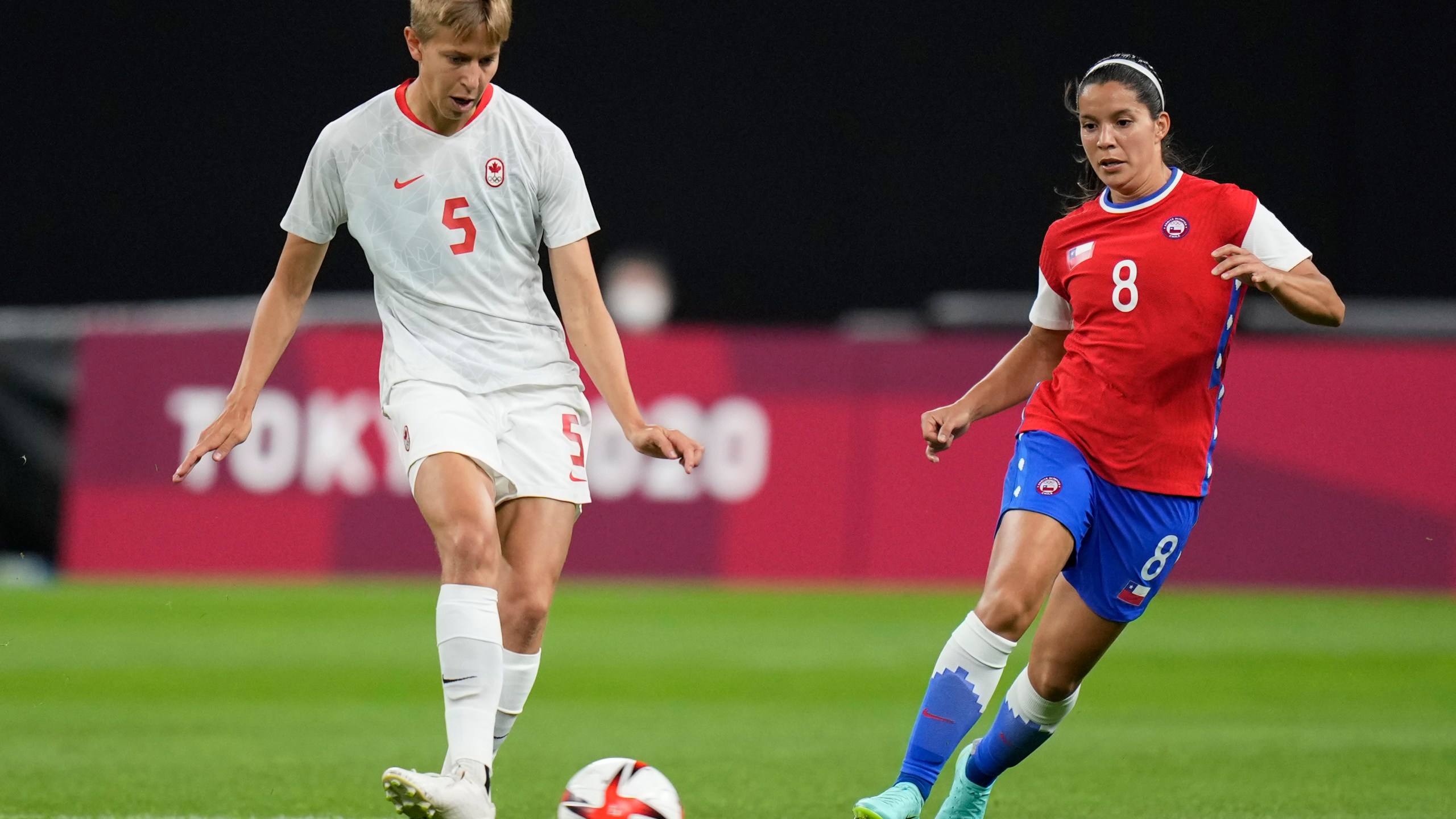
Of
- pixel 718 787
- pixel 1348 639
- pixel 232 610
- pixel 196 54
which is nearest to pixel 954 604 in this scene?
pixel 1348 639

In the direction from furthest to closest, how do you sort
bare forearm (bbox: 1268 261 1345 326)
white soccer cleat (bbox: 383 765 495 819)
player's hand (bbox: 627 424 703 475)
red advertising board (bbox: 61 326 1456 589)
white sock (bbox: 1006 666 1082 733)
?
red advertising board (bbox: 61 326 1456 589)
white sock (bbox: 1006 666 1082 733)
player's hand (bbox: 627 424 703 475)
bare forearm (bbox: 1268 261 1345 326)
white soccer cleat (bbox: 383 765 495 819)

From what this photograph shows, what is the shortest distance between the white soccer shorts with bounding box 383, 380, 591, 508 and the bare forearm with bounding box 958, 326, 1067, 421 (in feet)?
3.63

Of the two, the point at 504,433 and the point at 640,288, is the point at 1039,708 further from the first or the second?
the point at 640,288

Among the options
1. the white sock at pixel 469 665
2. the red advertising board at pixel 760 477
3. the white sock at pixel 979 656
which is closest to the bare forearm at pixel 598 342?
the white sock at pixel 469 665

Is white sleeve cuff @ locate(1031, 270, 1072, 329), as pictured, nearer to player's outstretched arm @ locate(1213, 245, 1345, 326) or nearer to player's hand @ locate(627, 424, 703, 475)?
player's outstretched arm @ locate(1213, 245, 1345, 326)

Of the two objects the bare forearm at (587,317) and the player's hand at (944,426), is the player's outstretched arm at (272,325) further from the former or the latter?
the player's hand at (944,426)

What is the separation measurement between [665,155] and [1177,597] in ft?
27.1

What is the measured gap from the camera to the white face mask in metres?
17.9

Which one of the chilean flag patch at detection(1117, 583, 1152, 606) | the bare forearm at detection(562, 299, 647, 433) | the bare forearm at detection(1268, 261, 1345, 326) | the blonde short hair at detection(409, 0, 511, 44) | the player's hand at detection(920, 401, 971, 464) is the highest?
the blonde short hair at detection(409, 0, 511, 44)

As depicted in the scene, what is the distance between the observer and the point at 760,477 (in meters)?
12.1

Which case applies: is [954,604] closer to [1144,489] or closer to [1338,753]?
[1338,753]

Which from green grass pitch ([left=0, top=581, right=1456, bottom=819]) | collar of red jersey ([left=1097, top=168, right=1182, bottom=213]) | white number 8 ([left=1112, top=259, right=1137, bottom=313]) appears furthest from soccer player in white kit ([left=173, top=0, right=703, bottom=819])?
collar of red jersey ([left=1097, top=168, right=1182, bottom=213])

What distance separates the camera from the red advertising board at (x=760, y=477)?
12.0m

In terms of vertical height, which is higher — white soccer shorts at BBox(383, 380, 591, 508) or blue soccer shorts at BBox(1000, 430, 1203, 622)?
white soccer shorts at BBox(383, 380, 591, 508)
